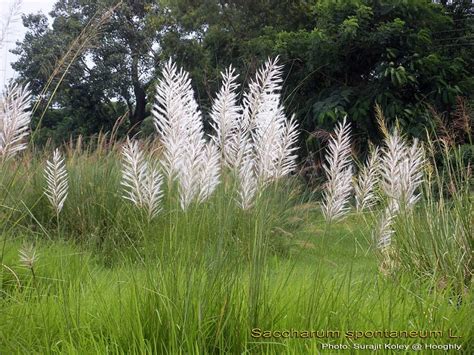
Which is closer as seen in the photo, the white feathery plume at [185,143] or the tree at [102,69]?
the white feathery plume at [185,143]

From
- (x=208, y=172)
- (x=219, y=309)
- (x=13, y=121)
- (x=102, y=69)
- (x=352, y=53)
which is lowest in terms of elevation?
(x=219, y=309)

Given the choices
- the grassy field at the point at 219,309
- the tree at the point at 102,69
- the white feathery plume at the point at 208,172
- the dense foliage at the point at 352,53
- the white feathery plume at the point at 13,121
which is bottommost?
the grassy field at the point at 219,309

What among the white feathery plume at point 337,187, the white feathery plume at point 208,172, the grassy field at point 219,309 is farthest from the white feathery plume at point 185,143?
the white feathery plume at point 337,187

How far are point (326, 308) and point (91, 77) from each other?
24967mm

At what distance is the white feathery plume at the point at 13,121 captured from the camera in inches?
76.3

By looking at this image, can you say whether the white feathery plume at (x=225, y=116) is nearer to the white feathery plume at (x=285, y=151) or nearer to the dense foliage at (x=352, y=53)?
the white feathery plume at (x=285, y=151)

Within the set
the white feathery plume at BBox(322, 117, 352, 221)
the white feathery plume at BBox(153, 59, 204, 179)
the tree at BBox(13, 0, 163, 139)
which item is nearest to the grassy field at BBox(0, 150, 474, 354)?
the white feathery plume at BBox(322, 117, 352, 221)

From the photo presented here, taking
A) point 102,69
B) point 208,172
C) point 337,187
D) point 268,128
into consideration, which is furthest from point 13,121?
point 102,69

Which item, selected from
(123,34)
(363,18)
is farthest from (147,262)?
(123,34)

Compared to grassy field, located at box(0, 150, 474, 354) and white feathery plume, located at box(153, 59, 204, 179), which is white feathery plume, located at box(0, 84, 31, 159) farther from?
white feathery plume, located at box(153, 59, 204, 179)

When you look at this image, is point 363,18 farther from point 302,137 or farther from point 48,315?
point 48,315

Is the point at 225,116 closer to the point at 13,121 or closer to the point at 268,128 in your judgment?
the point at 268,128

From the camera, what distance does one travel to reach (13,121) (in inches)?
76.7

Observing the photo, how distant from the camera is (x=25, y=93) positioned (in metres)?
2.06
